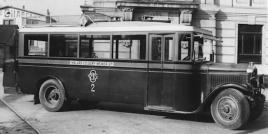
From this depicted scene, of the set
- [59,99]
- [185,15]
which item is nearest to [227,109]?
[59,99]

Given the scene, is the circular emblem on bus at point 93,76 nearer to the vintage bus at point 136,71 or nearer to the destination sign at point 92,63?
the vintage bus at point 136,71

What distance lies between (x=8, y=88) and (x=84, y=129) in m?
4.36

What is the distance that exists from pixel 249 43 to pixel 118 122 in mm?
12319

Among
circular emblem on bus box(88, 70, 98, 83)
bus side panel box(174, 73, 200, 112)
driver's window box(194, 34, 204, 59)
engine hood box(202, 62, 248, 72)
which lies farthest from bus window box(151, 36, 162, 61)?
circular emblem on bus box(88, 70, 98, 83)

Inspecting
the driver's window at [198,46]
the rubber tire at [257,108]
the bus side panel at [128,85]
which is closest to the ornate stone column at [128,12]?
the bus side panel at [128,85]

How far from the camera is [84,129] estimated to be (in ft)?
24.9

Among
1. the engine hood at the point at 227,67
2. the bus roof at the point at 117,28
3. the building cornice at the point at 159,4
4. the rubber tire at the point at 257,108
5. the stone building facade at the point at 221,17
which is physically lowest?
the rubber tire at the point at 257,108

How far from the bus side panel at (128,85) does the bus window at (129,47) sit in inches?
14.5

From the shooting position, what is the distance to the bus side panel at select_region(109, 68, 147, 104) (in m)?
8.85

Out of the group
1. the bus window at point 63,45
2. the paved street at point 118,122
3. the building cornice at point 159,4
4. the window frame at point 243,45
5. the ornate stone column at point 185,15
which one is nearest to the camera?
the paved street at point 118,122

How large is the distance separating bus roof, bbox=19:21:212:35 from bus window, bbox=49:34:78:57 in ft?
0.56

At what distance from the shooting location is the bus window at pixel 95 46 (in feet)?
30.7

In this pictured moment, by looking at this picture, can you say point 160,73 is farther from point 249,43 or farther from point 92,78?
point 249,43

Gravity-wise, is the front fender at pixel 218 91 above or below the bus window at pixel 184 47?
below
